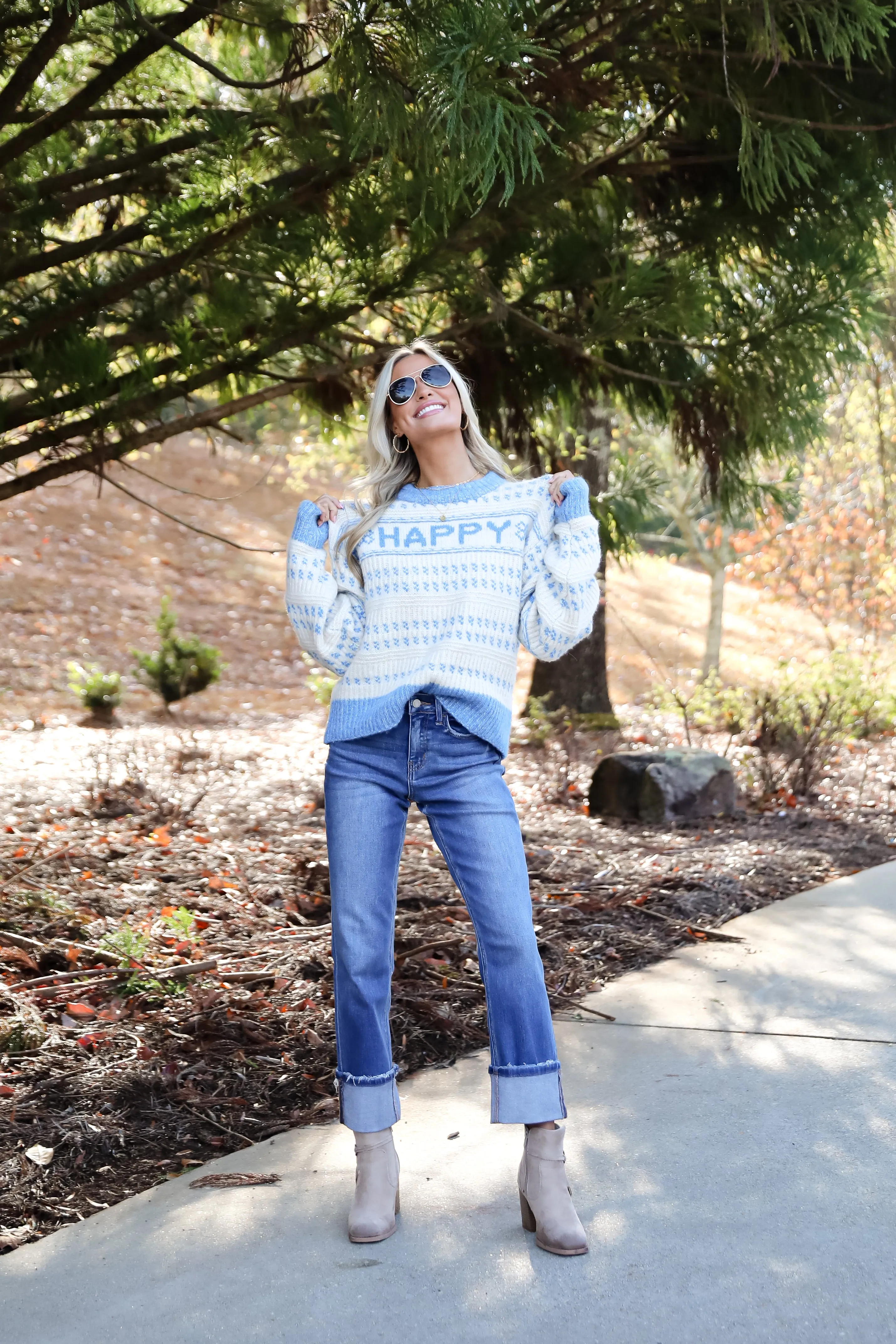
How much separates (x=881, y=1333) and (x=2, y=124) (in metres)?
3.76

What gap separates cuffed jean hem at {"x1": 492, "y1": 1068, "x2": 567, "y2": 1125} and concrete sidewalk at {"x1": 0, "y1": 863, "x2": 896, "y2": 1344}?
0.21m

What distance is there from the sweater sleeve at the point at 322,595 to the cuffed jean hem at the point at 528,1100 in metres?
0.90

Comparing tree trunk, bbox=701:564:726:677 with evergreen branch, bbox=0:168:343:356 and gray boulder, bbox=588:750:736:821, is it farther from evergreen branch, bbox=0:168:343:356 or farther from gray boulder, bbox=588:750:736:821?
evergreen branch, bbox=0:168:343:356

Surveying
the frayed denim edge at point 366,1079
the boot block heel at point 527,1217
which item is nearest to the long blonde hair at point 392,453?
Answer: the frayed denim edge at point 366,1079

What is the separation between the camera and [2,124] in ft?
12.0

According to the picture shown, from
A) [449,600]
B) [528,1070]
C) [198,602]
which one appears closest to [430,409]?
[449,600]

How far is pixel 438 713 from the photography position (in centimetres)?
246

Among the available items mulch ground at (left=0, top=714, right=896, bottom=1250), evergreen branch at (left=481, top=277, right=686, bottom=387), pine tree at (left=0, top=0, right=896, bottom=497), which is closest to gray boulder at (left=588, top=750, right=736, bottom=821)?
mulch ground at (left=0, top=714, right=896, bottom=1250)

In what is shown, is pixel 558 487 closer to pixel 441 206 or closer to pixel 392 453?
pixel 392 453

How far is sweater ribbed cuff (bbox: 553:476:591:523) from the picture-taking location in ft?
8.41

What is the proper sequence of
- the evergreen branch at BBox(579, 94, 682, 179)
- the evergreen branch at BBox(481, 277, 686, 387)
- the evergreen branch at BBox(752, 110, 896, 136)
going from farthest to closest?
the evergreen branch at BBox(579, 94, 682, 179) < the evergreen branch at BBox(481, 277, 686, 387) < the evergreen branch at BBox(752, 110, 896, 136)

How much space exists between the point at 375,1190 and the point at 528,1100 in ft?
1.11

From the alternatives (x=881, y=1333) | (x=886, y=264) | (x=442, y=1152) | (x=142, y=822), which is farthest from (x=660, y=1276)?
(x=142, y=822)

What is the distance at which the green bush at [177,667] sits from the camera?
41.6 feet
